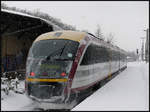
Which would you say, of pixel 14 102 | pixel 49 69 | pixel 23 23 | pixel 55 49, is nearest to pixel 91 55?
pixel 55 49

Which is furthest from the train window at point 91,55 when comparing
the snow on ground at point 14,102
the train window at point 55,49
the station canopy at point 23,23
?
the station canopy at point 23,23

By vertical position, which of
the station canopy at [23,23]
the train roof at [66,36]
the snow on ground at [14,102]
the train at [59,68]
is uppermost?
the station canopy at [23,23]

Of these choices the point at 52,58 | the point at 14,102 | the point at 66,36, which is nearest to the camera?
the point at 52,58

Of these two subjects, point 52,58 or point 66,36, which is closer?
point 52,58

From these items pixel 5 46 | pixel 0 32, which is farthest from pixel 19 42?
pixel 0 32

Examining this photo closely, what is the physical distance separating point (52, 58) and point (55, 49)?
48cm

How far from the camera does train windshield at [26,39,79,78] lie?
8555mm

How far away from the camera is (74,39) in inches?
373

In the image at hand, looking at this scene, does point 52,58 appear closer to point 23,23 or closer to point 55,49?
point 55,49

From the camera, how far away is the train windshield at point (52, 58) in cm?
855

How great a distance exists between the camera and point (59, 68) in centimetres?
857

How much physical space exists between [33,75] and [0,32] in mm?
8964

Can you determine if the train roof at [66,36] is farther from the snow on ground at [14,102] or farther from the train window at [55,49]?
the snow on ground at [14,102]

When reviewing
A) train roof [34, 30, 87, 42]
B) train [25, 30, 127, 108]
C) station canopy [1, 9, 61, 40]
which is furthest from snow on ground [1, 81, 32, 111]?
station canopy [1, 9, 61, 40]
